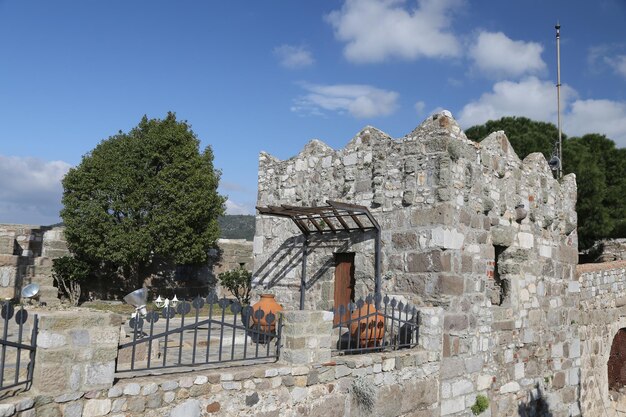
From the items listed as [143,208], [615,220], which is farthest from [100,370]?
[615,220]

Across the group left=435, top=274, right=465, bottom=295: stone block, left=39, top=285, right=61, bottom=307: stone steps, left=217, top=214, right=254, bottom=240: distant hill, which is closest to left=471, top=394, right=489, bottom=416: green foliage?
left=435, top=274, right=465, bottom=295: stone block

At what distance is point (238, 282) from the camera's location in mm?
18297

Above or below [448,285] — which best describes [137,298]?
below

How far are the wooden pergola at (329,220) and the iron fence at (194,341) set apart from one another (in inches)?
68.2

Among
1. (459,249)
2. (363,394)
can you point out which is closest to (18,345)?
(363,394)

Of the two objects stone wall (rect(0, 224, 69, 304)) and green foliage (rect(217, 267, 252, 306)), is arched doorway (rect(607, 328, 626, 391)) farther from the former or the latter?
stone wall (rect(0, 224, 69, 304))

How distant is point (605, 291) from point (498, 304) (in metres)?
4.22

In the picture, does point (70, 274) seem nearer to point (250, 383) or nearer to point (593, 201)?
point (250, 383)

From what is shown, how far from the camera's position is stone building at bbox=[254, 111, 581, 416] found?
7406 millimetres

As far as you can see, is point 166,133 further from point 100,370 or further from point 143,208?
point 100,370

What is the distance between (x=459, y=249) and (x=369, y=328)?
1.74 meters

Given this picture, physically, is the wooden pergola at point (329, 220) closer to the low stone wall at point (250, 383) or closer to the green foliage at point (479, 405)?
the low stone wall at point (250, 383)

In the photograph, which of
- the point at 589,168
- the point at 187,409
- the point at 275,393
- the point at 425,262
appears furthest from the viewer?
the point at 589,168

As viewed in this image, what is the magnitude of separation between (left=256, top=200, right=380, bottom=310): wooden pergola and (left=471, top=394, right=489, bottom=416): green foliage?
2048mm
